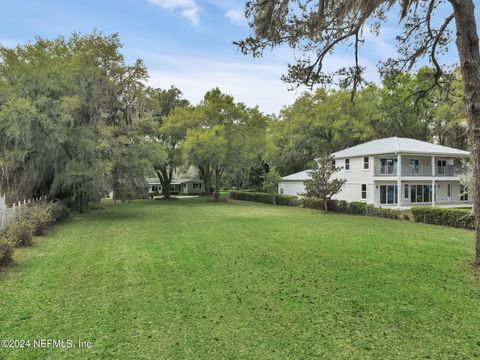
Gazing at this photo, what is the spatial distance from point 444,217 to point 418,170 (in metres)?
11.3

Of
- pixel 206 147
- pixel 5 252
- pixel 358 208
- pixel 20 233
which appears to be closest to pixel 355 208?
pixel 358 208

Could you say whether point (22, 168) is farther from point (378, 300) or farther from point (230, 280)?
→ point (378, 300)

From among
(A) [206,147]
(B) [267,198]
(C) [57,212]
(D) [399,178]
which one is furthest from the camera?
(B) [267,198]

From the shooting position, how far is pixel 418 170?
28.5 meters

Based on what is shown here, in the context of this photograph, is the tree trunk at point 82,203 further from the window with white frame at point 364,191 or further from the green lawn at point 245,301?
the window with white frame at point 364,191

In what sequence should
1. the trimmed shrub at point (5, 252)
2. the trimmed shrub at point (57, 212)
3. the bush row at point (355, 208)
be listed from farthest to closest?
the bush row at point (355, 208), the trimmed shrub at point (57, 212), the trimmed shrub at point (5, 252)

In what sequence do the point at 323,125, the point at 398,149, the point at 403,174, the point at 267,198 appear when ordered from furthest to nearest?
the point at 323,125, the point at 267,198, the point at 403,174, the point at 398,149

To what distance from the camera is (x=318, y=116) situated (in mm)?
40312

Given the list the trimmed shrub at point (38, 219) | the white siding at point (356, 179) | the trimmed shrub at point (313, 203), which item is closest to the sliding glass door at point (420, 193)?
the white siding at point (356, 179)

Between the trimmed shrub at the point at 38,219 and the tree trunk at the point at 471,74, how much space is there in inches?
521

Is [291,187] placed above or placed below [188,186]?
below

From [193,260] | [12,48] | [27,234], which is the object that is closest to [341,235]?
[193,260]

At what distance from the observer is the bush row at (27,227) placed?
8367 millimetres

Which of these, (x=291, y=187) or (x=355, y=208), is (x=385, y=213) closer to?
(x=355, y=208)
